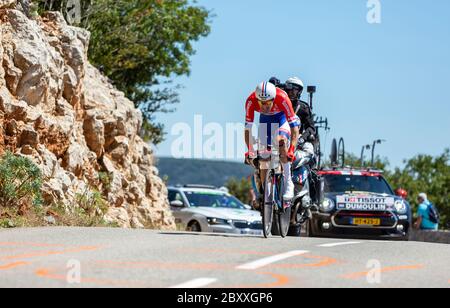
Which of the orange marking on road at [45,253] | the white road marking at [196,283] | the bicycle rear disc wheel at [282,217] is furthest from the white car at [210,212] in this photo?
the white road marking at [196,283]

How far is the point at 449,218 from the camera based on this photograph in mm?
101875

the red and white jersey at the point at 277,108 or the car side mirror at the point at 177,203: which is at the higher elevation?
the red and white jersey at the point at 277,108

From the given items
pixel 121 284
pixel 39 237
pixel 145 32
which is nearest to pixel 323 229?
pixel 39 237

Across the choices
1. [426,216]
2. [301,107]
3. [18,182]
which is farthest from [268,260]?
[426,216]

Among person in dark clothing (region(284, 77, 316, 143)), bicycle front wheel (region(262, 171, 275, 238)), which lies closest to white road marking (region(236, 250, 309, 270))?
bicycle front wheel (region(262, 171, 275, 238))

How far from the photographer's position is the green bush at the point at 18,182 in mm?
16250

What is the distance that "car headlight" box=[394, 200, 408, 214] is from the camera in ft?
69.1

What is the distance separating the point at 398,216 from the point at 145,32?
17474 mm

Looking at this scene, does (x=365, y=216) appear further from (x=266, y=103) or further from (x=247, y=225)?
(x=266, y=103)

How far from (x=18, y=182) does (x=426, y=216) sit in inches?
513

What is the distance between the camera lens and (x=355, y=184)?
2177 centimetres

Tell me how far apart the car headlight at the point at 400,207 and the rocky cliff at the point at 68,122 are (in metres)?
5.82

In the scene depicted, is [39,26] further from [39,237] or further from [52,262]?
[52,262]

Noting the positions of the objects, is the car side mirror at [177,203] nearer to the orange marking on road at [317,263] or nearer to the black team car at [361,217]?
the black team car at [361,217]
